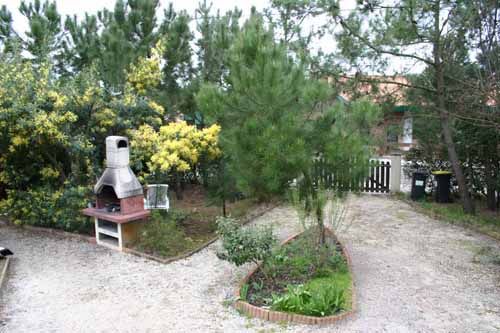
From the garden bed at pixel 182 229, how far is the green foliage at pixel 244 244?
59.1 inches

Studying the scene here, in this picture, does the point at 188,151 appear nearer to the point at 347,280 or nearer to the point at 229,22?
the point at 347,280

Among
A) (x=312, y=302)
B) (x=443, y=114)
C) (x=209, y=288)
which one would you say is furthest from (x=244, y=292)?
(x=443, y=114)

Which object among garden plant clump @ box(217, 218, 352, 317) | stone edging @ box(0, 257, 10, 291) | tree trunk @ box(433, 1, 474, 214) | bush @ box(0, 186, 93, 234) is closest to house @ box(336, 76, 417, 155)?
tree trunk @ box(433, 1, 474, 214)

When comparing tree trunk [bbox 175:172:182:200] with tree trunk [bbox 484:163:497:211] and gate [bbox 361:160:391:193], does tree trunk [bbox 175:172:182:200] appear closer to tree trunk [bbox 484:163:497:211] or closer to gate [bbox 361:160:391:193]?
gate [bbox 361:160:391:193]

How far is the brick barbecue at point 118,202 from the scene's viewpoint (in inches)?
237

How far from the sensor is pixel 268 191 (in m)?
4.96

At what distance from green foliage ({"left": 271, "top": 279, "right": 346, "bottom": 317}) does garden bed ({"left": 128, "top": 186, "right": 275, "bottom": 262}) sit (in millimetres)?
2176

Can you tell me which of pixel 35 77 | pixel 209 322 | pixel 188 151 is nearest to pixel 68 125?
pixel 35 77

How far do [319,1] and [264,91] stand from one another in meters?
3.23

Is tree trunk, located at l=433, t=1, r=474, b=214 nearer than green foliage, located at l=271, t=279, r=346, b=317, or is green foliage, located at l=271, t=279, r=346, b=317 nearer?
green foliage, located at l=271, t=279, r=346, b=317

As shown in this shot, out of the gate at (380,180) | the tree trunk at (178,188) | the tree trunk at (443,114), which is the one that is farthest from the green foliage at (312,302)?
the gate at (380,180)

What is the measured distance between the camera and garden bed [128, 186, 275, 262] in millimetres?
5973

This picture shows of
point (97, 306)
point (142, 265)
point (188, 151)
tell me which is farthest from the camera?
point (188, 151)

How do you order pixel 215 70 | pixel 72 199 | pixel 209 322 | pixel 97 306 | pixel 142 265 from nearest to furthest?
pixel 209 322, pixel 97 306, pixel 142 265, pixel 72 199, pixel 215 70
